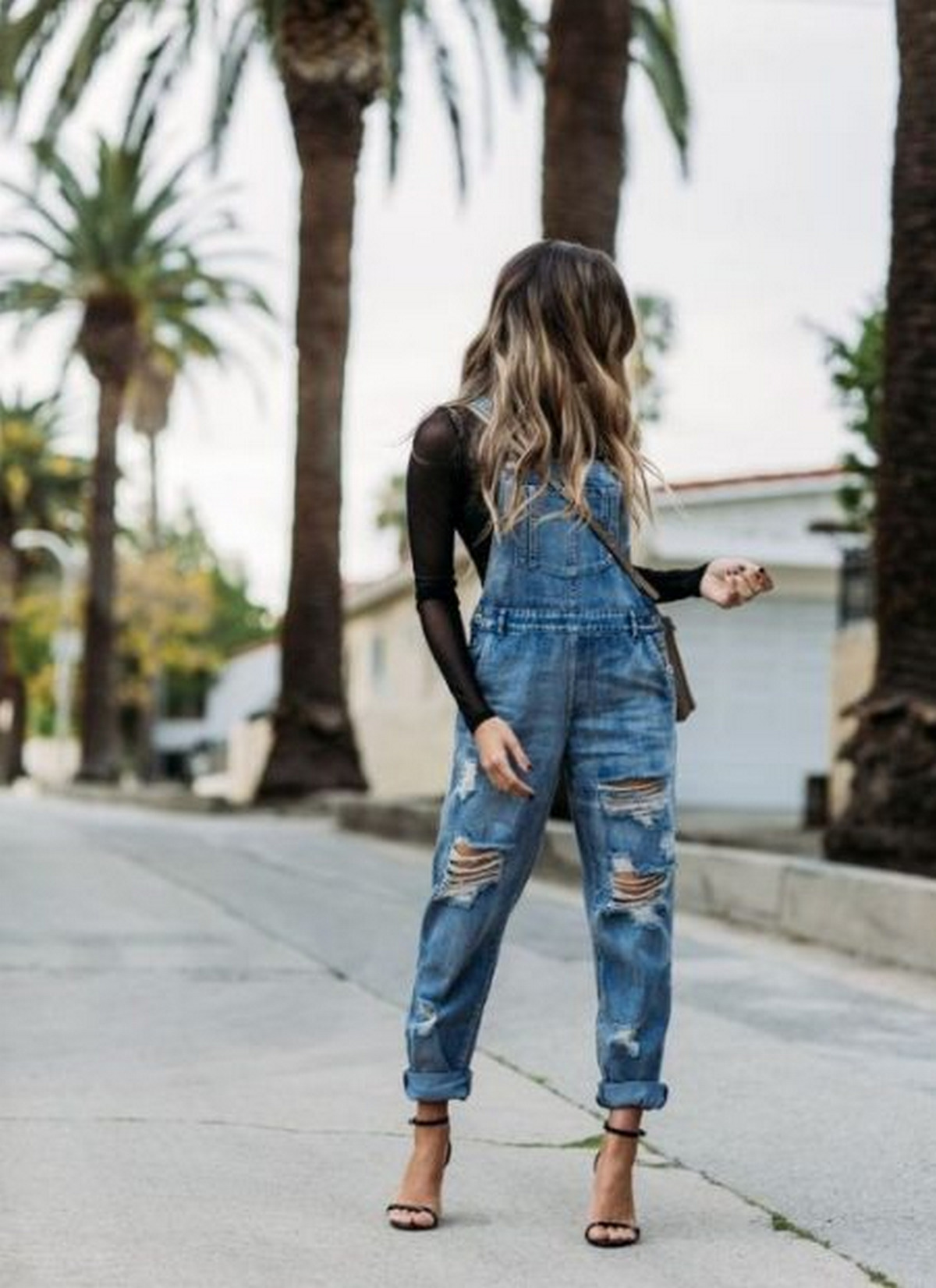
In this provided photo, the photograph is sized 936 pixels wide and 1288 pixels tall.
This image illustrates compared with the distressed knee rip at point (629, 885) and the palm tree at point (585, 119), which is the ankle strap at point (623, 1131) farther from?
the palm tree at point (585, 119)

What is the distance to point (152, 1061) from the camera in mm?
6918

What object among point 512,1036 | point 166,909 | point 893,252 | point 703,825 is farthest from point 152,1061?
point 703,825

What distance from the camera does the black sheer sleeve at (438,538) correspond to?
15.5 feet

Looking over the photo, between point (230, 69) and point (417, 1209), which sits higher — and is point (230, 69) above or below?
above

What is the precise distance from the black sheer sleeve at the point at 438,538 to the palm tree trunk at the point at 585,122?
40.0ft

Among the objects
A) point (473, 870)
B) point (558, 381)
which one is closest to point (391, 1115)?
point (473, 870)

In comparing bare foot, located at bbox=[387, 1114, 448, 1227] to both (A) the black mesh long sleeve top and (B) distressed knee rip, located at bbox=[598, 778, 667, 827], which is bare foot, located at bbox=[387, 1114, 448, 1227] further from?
(A) the black mesh long sleeve top

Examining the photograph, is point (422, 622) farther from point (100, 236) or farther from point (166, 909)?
point (100, 236)

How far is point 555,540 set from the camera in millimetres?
4754

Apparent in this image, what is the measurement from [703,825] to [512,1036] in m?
12.2

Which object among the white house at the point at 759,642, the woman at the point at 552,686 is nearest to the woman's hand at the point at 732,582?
the woman at the point at 552,686

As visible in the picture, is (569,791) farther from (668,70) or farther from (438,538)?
(668,70)

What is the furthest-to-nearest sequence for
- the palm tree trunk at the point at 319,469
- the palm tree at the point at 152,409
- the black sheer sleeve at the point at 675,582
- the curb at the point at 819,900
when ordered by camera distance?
the palm tree at the point at 152,409, the palm tree trunk at the point at 319,469, the curb at the point at 819,900, the black sheer sleeve at the point at 675,582

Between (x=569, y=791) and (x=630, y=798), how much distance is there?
0.13m
